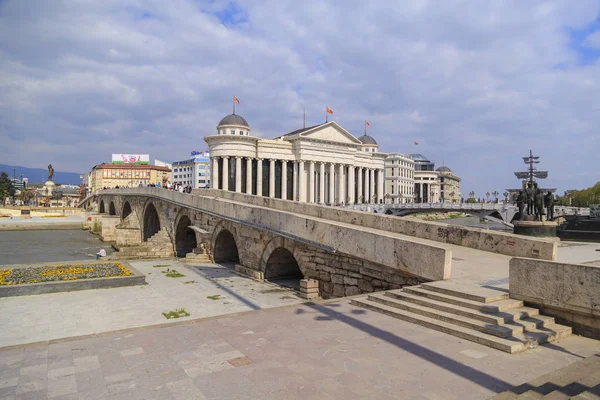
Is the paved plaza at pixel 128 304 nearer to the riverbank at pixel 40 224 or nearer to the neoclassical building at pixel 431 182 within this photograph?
the riverbank at pixel 40 224

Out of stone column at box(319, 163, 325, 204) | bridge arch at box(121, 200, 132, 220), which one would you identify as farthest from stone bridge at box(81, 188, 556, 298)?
stone column at box(319, 163, 325, 204)

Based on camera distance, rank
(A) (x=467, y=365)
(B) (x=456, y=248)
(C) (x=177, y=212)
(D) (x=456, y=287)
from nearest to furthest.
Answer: (A) (x=467, y=365)
(D) (x=456, y=287)
(B) (x=456, y=248)
(C) (x=177, y=212)

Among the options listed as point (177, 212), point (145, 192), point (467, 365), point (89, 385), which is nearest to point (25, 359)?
point (89, 385)

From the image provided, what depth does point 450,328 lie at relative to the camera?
5.51m

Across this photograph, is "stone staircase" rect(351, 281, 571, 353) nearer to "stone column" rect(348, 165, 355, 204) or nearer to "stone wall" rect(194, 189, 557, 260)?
"stone wall" rect(194, 189, 557, 260)

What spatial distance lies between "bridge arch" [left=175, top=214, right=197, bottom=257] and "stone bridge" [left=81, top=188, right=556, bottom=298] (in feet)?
3.62

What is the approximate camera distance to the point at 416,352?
4938mm

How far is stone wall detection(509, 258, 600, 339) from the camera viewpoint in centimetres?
506

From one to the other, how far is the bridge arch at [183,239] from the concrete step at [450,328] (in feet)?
64.5

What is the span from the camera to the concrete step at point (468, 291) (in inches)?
230

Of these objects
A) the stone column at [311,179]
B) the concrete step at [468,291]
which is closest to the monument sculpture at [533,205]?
the concrete step at [468,291]

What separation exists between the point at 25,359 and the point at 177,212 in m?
20.1

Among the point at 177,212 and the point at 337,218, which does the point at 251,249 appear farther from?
the point at 177,212

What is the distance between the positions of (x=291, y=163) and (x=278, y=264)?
4284 cm
